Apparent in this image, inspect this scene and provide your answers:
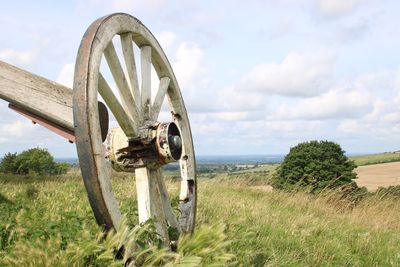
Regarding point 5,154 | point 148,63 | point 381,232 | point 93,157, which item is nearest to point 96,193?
point 93,157

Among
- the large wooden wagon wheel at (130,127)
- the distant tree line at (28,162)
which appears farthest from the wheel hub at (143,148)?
the distant tree line at (28,162)

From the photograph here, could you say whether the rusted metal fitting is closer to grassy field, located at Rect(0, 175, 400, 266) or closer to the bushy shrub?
grassy field, located at Rect(0, 175, 400, 266)

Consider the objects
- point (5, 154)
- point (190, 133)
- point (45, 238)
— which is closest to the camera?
point (45, 238)

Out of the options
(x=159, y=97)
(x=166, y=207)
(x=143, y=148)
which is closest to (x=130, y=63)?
(x=159, y=97)

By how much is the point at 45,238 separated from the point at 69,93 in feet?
4.41

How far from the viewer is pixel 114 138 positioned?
3842 millimetres

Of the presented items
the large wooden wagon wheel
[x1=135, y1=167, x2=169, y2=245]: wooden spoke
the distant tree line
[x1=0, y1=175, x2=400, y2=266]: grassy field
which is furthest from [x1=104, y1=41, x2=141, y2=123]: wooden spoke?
the distant tree line

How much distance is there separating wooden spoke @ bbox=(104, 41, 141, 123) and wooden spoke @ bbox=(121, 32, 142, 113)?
10cm

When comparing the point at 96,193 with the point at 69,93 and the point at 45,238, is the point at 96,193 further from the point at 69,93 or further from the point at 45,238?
the point at 69,93

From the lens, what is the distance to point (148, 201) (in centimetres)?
389

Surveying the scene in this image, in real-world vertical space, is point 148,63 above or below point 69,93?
above

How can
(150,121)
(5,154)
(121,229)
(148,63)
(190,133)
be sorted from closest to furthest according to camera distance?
(121,229), (150,121), (148,63), (190,133), (5,154)

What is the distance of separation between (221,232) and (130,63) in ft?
6.36

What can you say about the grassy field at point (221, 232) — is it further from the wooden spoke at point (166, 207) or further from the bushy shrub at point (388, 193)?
the bushy shrub at point (388, 193)
